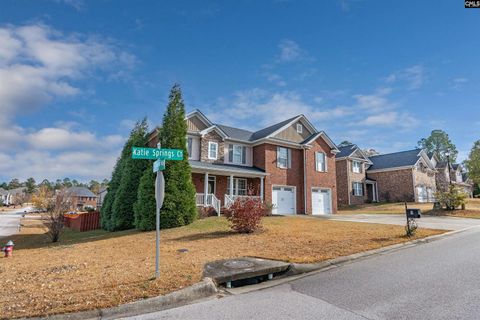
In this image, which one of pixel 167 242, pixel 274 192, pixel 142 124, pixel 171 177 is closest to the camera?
pixel 167 242

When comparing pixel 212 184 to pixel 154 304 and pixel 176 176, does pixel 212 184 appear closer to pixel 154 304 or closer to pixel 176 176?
pixel 176 176

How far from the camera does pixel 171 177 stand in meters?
15.8

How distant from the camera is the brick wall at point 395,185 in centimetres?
3688

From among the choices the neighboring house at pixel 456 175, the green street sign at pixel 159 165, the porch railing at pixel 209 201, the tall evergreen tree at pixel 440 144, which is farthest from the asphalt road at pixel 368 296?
the tall evergreen tree at pixel 440 144

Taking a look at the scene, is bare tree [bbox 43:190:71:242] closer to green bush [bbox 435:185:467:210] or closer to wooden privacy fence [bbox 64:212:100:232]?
wooden privacy fence [bbox 64:212:100:232]

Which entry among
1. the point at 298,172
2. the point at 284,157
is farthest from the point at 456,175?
the point at 284,157

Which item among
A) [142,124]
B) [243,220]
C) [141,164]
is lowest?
[243,220]

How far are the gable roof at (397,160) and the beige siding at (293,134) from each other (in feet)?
64.3

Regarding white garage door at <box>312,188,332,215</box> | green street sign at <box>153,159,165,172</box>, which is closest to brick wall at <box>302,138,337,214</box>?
white garage door at <box>312,188,332,215</box>

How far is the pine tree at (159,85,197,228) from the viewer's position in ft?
49.8

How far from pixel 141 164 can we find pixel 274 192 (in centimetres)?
1022

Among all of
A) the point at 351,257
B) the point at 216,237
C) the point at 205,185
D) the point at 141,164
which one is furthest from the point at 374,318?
the point at 141,164

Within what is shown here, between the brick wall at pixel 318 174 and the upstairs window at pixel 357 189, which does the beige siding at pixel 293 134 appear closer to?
the brick wall at pixel 318 174

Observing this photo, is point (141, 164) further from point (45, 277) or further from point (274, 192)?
point (45, 277)
